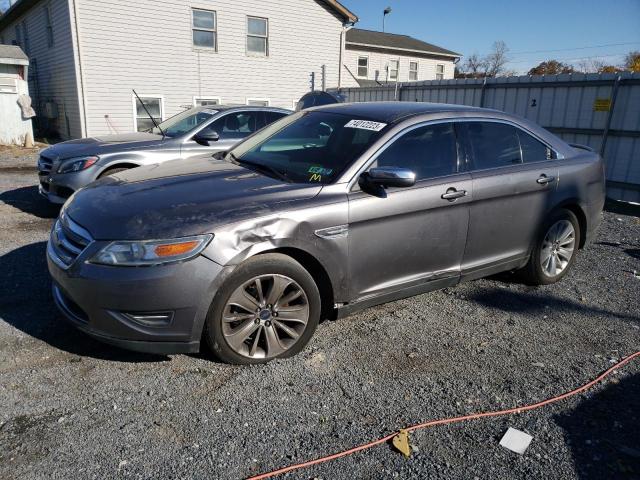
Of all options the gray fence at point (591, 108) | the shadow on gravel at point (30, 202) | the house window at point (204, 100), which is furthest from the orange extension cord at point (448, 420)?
the house window at point (204, 100)

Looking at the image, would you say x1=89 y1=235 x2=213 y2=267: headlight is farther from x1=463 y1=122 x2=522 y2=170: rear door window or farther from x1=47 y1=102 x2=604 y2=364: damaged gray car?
x1=463 y1=122 x2=522 y2=170: rear door window

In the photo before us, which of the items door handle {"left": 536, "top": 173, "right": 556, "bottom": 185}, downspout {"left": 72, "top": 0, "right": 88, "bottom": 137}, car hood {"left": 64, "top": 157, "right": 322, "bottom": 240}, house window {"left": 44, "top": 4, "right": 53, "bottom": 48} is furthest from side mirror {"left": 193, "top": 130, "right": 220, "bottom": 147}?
house window {"left": 44, "top": 4, "right": 53, "bottom": 48}

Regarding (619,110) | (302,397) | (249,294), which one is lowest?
(302,397)

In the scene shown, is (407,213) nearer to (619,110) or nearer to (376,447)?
(376,447)

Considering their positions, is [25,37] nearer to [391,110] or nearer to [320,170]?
[391,110]

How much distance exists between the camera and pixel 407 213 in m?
3.67

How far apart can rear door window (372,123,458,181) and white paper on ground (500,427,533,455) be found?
6.06ft

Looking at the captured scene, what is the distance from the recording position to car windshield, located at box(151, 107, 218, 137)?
24.4ft

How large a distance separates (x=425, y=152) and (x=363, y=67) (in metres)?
25.6

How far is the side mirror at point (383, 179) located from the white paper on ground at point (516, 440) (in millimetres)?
1624

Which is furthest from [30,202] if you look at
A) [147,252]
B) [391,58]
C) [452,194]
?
[391,58]

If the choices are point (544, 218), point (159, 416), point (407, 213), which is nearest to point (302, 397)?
point (159, 416)

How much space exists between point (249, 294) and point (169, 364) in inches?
29.1

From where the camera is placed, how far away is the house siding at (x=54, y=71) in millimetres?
14984
